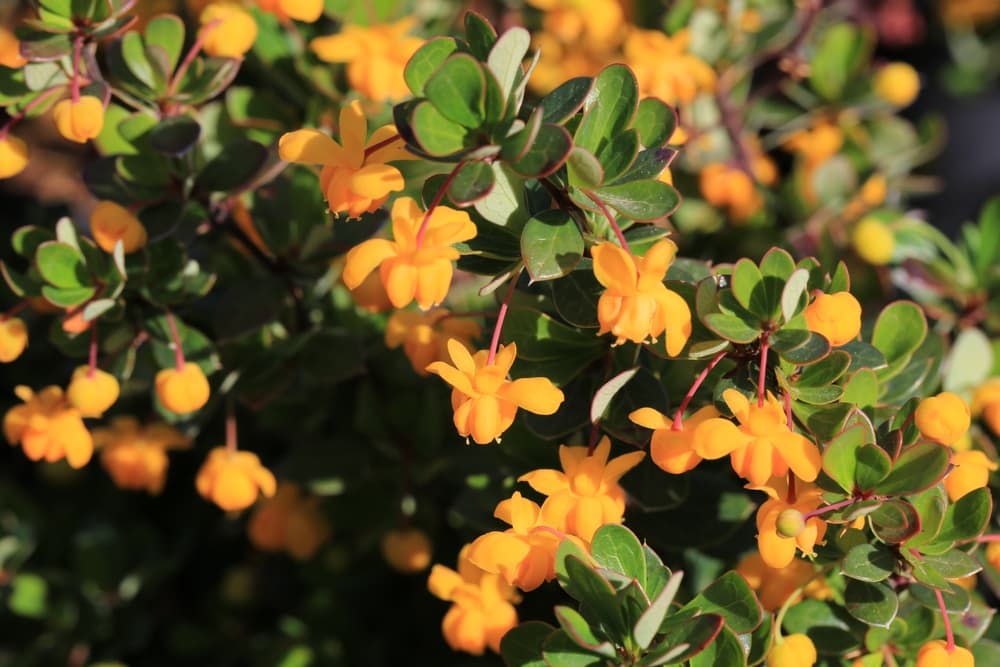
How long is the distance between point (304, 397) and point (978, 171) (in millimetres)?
1637

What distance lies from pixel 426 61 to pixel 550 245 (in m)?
0.20

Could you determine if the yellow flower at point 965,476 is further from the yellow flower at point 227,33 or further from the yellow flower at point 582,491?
the yellow flower at point 227,33

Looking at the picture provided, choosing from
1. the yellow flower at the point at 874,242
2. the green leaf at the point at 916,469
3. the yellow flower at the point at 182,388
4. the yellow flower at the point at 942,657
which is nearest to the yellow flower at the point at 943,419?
the green leaf at the point at 916,469

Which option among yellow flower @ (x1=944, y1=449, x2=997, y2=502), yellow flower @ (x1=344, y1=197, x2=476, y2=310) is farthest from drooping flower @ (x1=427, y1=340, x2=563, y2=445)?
yellow flower @ (x1=944, y1=449, x2=997, y2=502)

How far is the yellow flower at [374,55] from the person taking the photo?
135cm

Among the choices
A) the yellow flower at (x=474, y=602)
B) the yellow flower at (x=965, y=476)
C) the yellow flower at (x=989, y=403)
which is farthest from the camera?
the yellow flower at (x=989, y=403)

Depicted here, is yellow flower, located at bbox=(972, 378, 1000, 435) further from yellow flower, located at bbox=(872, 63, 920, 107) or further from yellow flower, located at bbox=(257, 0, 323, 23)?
yellow flower, located at bbox=(257, 0, 323, 23)

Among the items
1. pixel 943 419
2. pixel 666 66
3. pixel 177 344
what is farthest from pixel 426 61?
pixel 666 66

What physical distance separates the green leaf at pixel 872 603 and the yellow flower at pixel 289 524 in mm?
823

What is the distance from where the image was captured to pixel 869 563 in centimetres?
89

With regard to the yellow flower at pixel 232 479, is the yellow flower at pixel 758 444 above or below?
above

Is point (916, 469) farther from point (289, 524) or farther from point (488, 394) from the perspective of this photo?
point (289, 524)

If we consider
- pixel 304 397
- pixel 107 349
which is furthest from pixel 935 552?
pixel 107 349

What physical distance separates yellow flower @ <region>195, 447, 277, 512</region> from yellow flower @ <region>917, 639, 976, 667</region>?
29.5 inches
